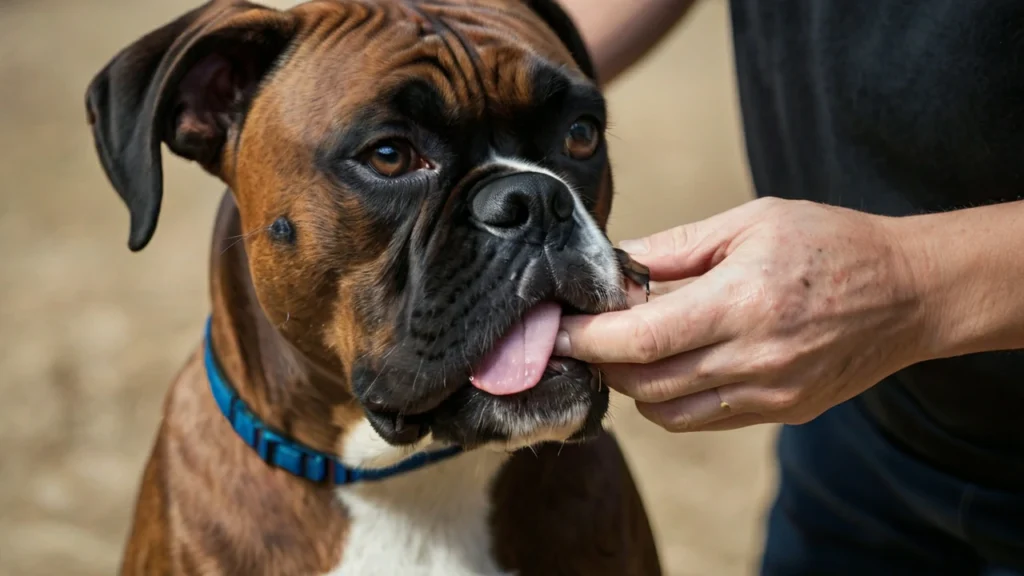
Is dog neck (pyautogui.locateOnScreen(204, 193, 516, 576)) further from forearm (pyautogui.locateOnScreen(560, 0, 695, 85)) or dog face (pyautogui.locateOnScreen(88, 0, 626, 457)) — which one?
forearm (pyautogui.locateOnScreen(560, 0, 695, 85))

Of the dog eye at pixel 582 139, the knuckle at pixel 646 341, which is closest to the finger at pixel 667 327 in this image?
the knuckle at pixel 646 341

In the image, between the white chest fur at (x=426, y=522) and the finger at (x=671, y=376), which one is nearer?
the finger at (x=671, y=376)

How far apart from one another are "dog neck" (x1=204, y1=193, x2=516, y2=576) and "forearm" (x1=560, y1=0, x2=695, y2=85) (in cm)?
83

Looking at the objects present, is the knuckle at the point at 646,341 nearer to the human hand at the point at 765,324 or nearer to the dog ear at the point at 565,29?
the human hand at the point at 765,324

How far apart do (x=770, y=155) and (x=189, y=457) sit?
4.19ft

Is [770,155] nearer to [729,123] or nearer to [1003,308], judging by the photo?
[1003,308]

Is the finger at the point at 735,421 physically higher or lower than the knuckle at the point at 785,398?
lower

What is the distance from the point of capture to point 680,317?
1.40 metres

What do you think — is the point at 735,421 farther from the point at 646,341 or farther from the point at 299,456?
the point at 299,456

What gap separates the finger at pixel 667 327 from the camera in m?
1.40

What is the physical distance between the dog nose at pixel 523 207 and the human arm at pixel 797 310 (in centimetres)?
14

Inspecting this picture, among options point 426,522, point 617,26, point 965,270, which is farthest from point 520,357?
point 617,26

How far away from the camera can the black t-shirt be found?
173 cm

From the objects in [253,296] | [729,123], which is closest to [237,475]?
[253,296]
